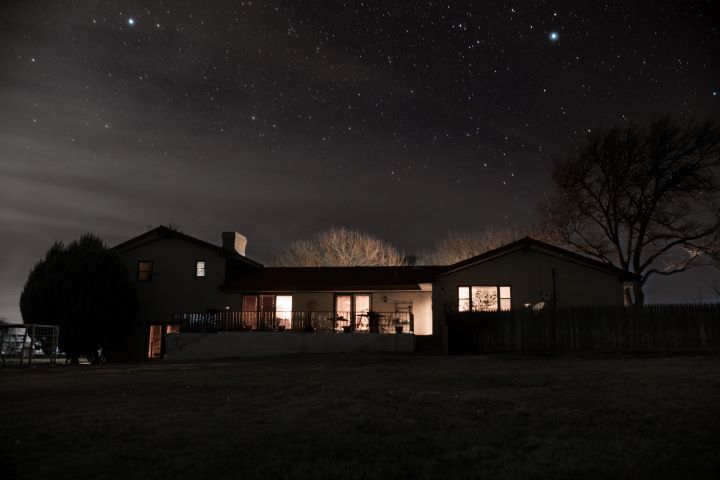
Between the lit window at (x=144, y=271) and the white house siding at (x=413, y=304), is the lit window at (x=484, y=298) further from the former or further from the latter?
the lit window at (x=144, y=271)

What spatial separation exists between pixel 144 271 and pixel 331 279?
1098 cm

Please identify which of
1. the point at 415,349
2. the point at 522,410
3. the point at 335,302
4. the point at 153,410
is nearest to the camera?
the point at 522,410

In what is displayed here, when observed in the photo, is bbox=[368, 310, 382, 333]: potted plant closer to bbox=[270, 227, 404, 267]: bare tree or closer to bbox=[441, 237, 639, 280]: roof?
bbox=[441, 237, 639, 280]: roof

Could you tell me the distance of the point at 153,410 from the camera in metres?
9.47

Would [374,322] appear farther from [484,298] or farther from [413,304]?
[484,298]

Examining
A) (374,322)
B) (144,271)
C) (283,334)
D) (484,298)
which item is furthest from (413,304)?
(144,271)

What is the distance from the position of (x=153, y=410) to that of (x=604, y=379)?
28.2 feet

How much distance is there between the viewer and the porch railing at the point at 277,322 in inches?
1212

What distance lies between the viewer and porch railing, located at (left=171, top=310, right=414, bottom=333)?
101 feet

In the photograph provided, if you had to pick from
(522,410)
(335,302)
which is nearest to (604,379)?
(522,410)

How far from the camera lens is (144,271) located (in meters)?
35.6

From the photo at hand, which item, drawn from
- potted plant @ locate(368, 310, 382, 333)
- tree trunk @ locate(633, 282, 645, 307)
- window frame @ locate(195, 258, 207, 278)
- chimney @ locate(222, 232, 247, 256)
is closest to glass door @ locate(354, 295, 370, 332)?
potted plant @ locate(368, 310, 382, 333)

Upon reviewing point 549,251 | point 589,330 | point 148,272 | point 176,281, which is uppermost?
point 549,251

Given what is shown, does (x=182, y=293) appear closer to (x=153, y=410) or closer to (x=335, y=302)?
(x=335, y=302)
